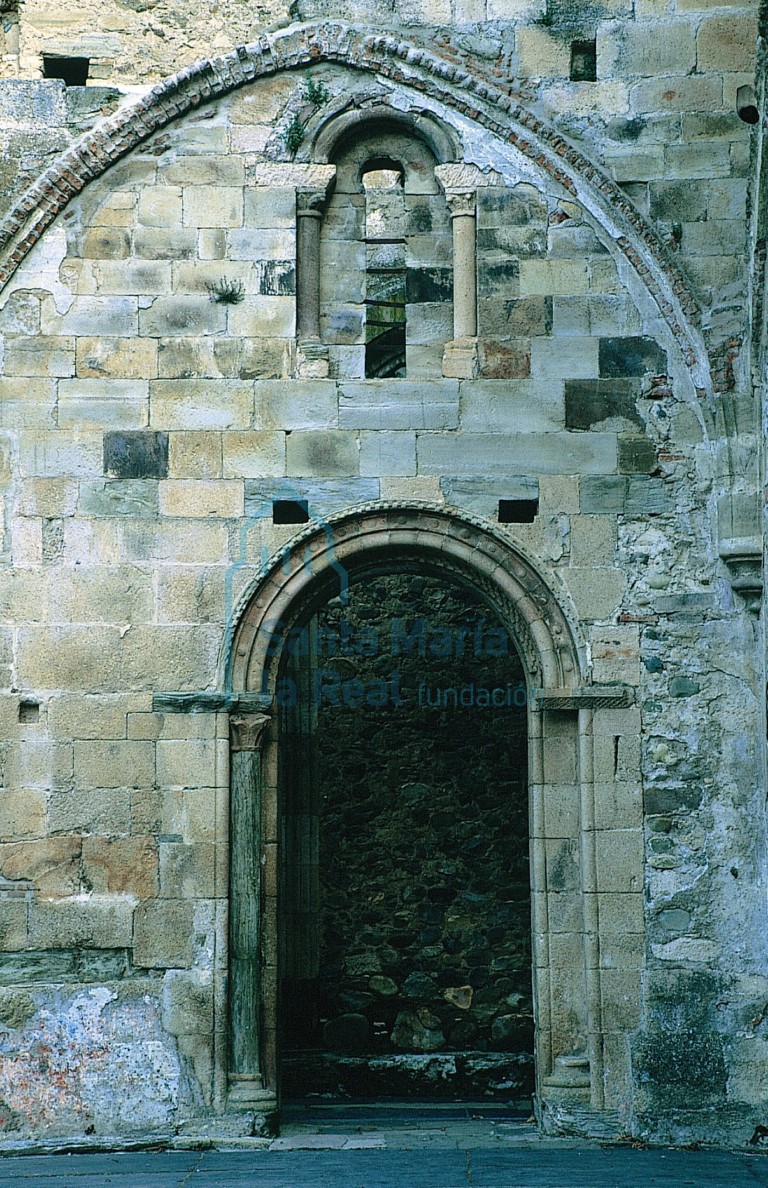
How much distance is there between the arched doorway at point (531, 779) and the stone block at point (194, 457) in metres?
0.57

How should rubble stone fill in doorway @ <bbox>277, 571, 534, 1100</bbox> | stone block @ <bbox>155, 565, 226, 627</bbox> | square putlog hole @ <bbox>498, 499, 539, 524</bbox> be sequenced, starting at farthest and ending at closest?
rubble stone fill in doorway @ <bbox>277, 571, 534, 1100</bbox>
square putlog hole @ <bbox>498, 499, 539, 524</bbox>
stone block @ <bbox>155, 565, 226, 627</bbox>

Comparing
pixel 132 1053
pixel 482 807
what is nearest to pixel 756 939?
pixel 132 1053

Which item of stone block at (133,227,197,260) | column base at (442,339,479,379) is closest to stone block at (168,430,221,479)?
stone block at (133,227,197,260)

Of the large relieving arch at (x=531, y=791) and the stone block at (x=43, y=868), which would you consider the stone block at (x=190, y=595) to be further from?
the stone block at (x=43, y=868)

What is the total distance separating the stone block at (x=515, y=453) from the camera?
23.9ft

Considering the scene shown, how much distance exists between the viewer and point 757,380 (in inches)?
283

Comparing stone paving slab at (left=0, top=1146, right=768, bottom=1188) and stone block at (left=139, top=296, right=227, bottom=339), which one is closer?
stone paving slab at (left=0, top=1146, right=768, bottom=1188)

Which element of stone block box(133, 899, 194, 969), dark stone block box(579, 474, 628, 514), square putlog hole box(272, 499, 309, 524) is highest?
dark stone block box(579, 474, 628, 514)

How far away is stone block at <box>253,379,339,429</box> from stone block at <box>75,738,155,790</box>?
5.60 ft

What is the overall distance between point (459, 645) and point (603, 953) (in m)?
4.40

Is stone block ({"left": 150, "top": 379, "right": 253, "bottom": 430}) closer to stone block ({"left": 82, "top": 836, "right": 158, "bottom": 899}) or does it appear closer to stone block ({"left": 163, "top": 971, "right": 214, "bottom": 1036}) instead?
stone block ({"left": 82, "top": 836, "right": 158, "bottom": 899})

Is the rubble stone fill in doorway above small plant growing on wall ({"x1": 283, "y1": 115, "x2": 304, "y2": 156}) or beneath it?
beneath

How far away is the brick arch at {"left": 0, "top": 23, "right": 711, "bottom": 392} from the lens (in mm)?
7328

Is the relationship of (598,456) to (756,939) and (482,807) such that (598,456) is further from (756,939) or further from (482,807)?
(482,807)
